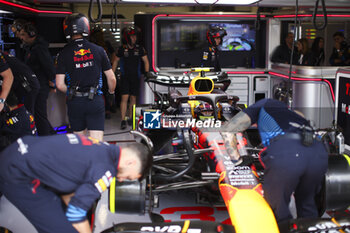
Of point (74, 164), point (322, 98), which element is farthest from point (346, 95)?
point (74, 164)

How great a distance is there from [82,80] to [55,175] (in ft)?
6.73

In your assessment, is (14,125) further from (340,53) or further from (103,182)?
(340,53)

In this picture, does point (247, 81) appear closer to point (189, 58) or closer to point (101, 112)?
point (189, 58)

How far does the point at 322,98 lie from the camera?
24.0 feet

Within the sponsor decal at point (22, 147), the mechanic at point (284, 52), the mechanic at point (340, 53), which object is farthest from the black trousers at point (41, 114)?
the mechanic at point (340, 53)

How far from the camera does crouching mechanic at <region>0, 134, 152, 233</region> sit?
2.37 metres

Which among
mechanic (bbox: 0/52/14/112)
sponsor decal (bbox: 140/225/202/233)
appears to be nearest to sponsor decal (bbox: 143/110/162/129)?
mechanic (bbox: 0/52/14/112)

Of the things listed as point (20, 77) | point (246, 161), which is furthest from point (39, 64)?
point (246, 161)

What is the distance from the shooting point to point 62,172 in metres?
2.43

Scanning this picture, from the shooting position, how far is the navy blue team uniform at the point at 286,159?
8.79ft

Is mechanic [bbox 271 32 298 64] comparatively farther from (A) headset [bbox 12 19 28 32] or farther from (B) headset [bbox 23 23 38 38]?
(A) headset [bbox 12 19 28 32]

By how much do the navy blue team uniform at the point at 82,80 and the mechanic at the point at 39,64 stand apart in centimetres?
181

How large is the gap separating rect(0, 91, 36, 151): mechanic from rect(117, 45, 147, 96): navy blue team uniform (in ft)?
11.2

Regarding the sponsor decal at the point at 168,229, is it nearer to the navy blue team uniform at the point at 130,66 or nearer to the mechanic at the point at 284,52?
the navy blue team uniform at the point at 130,66
